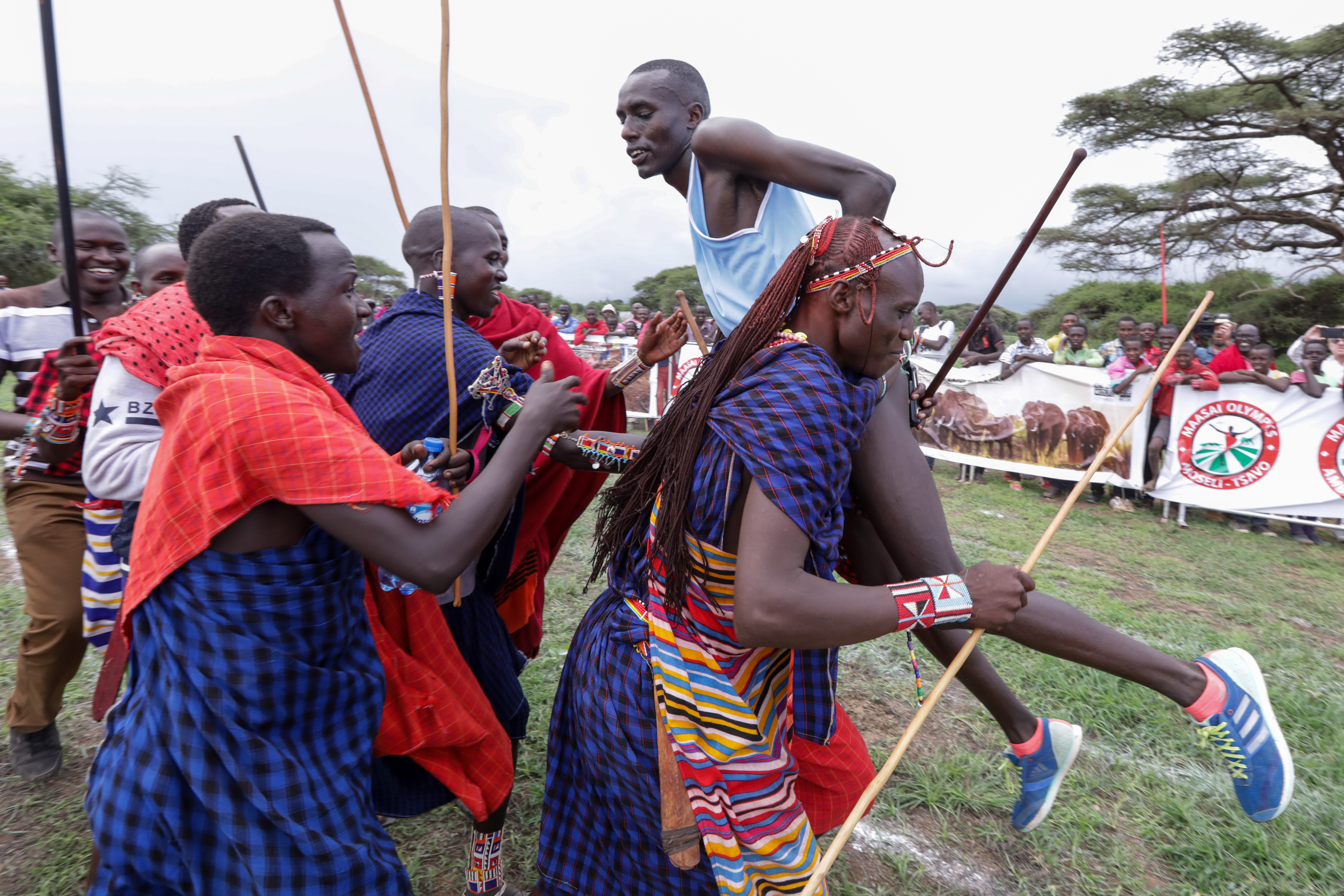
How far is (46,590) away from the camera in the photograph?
2818 mm

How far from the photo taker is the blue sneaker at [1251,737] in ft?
6.25

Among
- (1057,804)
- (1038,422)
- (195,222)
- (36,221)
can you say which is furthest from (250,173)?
(36,221)

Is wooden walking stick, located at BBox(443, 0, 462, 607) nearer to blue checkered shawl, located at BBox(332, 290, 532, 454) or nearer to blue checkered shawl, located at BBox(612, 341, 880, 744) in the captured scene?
blue checkered shawl, located at BBox(332, 290, 532, 454)

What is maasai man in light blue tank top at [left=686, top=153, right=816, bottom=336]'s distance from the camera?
215cm

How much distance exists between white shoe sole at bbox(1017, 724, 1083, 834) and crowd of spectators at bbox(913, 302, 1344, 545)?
5041mm

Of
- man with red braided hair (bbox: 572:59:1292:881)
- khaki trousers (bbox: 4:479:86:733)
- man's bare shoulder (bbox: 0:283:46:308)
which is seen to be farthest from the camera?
man's bare shoulder (bbox: 0:283:46:308)

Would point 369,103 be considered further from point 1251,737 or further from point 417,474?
point 1251,737

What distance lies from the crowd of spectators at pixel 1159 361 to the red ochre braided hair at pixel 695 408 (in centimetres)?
554

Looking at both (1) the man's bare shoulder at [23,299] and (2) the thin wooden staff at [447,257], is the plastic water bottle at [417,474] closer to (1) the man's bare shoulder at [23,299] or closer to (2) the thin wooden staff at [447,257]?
(2) the thin wooden staff at [447,257]

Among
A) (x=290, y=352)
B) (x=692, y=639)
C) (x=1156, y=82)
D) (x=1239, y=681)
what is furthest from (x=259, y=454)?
(x=1156, y=82)

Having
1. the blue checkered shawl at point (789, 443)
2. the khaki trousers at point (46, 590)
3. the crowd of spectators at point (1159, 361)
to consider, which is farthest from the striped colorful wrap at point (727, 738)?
the crowd of spectators at point (1159, 361)

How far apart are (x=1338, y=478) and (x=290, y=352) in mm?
9196

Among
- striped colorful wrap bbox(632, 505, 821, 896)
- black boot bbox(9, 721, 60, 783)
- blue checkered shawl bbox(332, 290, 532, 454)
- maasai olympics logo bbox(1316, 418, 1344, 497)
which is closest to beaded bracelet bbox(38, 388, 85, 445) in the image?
blue checkered shawl bbox(332, 290, 532, 454)

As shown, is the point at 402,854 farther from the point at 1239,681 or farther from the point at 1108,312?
the point at 1108,312
